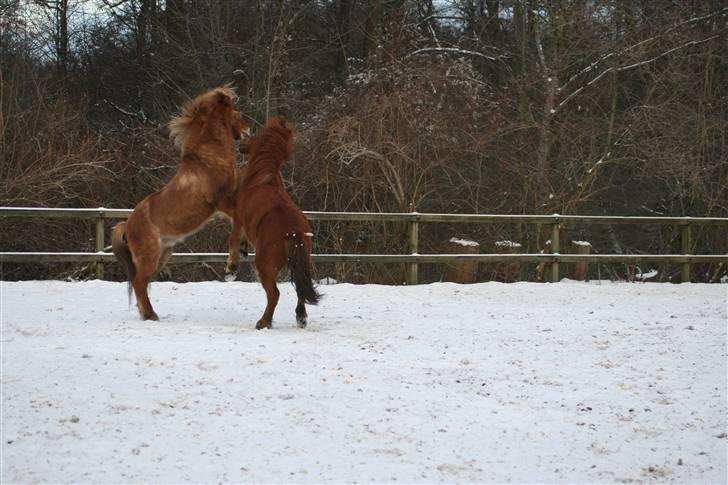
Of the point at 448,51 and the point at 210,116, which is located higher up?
the point at 448,51

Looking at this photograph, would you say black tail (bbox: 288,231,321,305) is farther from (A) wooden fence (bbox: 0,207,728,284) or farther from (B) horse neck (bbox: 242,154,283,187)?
(A) wooden fence (bbox: 0,207,728,284)

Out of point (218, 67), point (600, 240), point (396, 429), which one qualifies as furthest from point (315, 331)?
point (600, 240)

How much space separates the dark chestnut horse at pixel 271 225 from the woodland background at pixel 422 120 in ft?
21.0

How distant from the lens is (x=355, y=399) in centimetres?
592

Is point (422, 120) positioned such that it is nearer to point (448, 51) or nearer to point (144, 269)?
point (448, 51)

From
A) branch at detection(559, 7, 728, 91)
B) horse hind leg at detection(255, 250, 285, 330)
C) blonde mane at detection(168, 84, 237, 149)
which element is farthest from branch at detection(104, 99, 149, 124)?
horse hind leg at detection(255, 250, 285, 330)

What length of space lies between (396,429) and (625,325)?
15.9ft

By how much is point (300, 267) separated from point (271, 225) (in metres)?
0.53

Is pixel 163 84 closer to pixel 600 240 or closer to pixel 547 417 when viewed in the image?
pixel 600 240

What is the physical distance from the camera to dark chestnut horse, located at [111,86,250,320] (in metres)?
8.62

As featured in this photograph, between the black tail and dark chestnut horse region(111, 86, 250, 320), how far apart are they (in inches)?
46.5

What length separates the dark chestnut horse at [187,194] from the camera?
862 cm

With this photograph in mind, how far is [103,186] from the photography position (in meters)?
16.5

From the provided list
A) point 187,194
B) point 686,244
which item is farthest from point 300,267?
point 686,244
